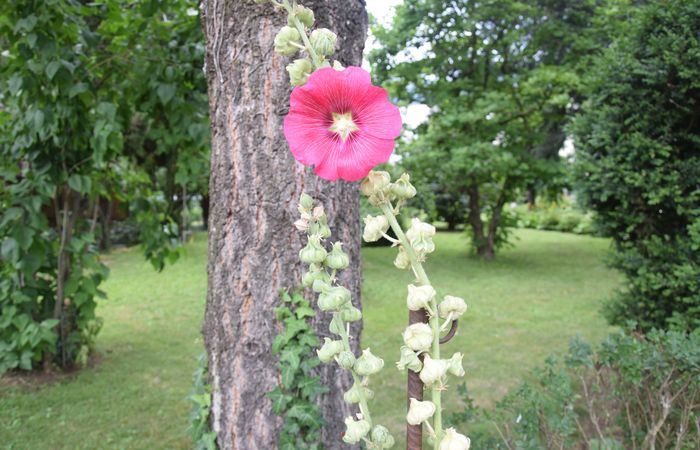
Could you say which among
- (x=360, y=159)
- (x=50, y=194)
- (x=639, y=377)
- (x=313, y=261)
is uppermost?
(x=360, y=159)

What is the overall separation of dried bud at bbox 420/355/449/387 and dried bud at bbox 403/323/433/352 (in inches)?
0.7

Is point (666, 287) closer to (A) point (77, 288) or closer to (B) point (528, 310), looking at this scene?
(B) point (528, 310)

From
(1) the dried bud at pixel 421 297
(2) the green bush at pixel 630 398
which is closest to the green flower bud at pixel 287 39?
(1) the dried bud at pixel 421 297

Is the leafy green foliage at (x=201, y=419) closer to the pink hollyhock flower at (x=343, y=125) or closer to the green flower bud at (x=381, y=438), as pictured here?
the green flower bud at (x=381, y=438)

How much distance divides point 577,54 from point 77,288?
389 inches

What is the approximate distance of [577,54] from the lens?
34.2 ft

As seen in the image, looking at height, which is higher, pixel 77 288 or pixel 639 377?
pixel 639 377

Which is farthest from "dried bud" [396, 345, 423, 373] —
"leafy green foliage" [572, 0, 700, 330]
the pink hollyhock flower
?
"leafy green foliage" [572, 0, 700, 330]

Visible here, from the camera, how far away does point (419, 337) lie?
2.03ft

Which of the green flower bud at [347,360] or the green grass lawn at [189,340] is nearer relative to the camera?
the green flower bud at [347,360]

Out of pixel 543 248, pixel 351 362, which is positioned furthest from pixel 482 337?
pixel 543 248

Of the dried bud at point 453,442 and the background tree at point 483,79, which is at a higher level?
the background tree at point 483,79

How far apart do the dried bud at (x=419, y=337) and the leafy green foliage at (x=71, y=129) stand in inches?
120

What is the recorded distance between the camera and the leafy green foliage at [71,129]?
3346mm
